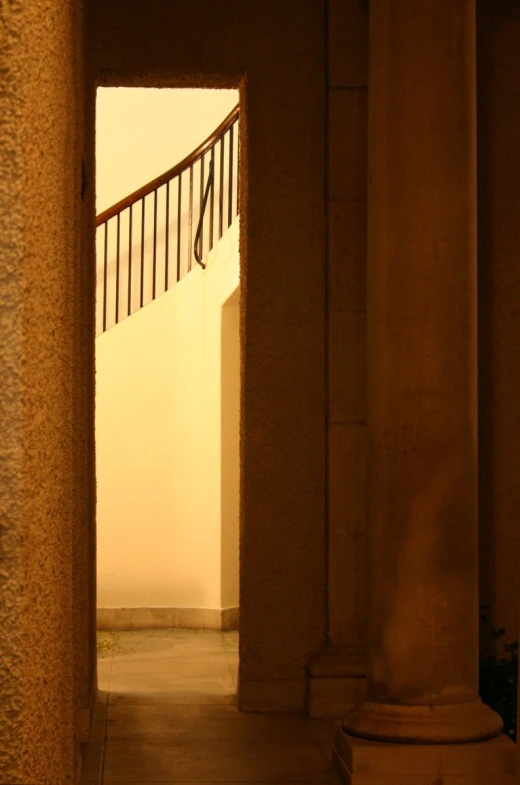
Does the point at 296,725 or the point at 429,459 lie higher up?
the point at 429,459

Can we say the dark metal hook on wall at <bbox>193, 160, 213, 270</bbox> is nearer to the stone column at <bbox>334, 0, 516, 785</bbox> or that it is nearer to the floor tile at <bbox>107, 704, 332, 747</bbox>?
the floor tile at <bbox>107, 704, 332, 747</bbox>

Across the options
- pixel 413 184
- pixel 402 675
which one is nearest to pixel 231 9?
pixel 413 184

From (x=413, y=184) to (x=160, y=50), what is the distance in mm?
2257

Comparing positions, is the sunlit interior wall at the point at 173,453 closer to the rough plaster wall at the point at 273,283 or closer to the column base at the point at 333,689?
the rough plaster wall at the point at 273,283

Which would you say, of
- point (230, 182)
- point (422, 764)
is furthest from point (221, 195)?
point (422, 764)

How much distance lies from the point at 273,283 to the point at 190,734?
7.51 feet

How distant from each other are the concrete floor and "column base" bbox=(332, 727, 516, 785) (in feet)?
1.69

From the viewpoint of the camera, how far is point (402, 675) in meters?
4.14

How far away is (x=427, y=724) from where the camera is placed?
4.08 metres

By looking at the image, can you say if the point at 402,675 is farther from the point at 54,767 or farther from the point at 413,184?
the point at 54,767

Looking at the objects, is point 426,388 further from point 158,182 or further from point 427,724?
point 158,182

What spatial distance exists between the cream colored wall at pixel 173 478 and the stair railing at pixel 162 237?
1.44ft

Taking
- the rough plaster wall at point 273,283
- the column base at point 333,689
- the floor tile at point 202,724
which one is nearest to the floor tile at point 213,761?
the floor tile at point 202,724

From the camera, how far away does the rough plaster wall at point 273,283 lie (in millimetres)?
5785
